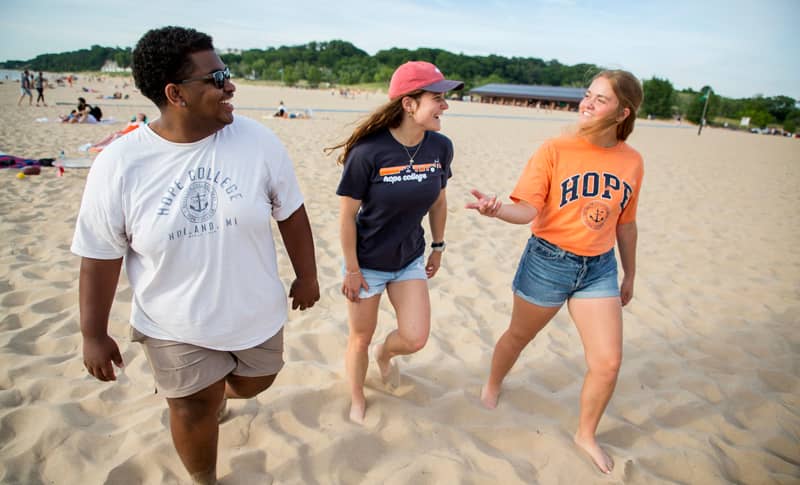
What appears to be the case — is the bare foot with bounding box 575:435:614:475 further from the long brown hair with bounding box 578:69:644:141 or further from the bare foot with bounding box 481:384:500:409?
the long brown hair with bounding box 578:69:644:141

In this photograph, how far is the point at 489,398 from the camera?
2.73 metres

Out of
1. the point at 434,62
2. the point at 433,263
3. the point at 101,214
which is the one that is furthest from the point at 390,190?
the point at 434,62

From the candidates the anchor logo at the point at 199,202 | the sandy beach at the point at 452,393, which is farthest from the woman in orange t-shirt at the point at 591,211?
the anchor logo at the point at 199,202

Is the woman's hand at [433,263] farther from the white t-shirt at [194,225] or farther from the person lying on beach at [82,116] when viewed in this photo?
the person lying on beach at [82,116]

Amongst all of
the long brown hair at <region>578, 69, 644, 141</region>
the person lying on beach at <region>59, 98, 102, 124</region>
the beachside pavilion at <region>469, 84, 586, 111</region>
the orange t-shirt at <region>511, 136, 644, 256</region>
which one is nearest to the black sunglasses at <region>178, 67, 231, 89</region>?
the orange t-shirt at <region>511, 136, 644, 256</region>

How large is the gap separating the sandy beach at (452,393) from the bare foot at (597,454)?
0.05 m

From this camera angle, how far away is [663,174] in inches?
440

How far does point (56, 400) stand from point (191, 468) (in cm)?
119

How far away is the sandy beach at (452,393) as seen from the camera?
2.22 metres

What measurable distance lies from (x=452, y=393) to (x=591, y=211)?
55.9 inches

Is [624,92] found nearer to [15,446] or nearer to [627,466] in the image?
[627,466]

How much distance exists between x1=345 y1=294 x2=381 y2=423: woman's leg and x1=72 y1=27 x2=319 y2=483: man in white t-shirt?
61 cm

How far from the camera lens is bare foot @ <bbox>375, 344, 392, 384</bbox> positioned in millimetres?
2674

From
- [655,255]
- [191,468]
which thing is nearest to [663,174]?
[655,255]
